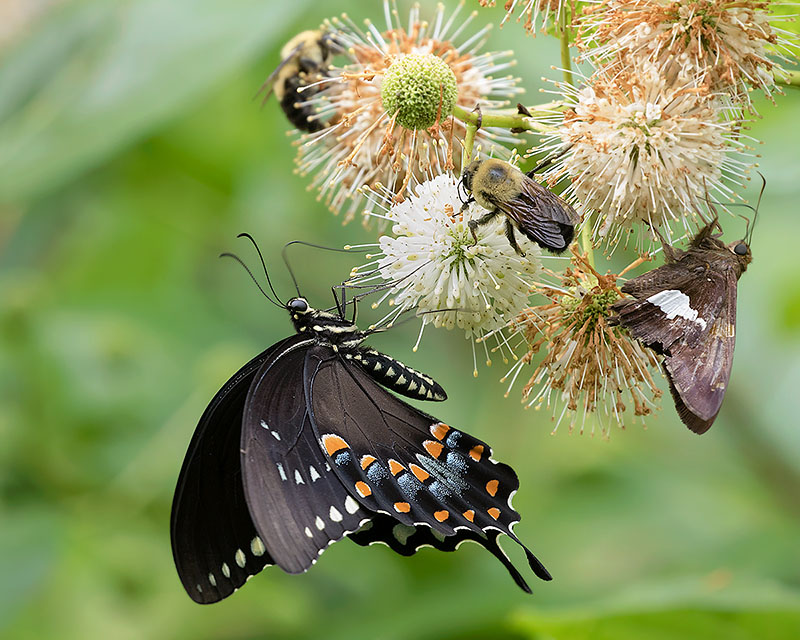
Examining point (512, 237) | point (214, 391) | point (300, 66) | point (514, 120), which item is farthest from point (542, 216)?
point (214, 391)

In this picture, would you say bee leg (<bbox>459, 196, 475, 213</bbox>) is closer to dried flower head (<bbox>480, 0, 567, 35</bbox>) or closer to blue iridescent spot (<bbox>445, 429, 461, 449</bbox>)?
dried flower head (<bbox>480, 0, 567, 35</bbox>)

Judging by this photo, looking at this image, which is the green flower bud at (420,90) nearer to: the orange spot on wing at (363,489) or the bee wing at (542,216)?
the bee wing at (542,216)

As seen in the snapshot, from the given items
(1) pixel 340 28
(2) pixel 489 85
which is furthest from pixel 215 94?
(2) pixel 489 85

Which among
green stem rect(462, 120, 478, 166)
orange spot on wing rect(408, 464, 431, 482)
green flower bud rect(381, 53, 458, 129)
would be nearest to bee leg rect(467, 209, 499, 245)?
green stem rect(462, 120, 478, 166)

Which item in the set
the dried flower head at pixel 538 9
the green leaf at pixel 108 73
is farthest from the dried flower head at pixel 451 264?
the green leaf at pixel 108 73

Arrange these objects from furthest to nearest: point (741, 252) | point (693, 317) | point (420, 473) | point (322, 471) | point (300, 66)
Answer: point (300, 66)
point (420, 473)
point (322, 471)
point (741, 252)
point (693, 317)

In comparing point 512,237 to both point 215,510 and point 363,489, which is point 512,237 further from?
point 215,510

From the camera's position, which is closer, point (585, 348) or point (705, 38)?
point (705, 38)
